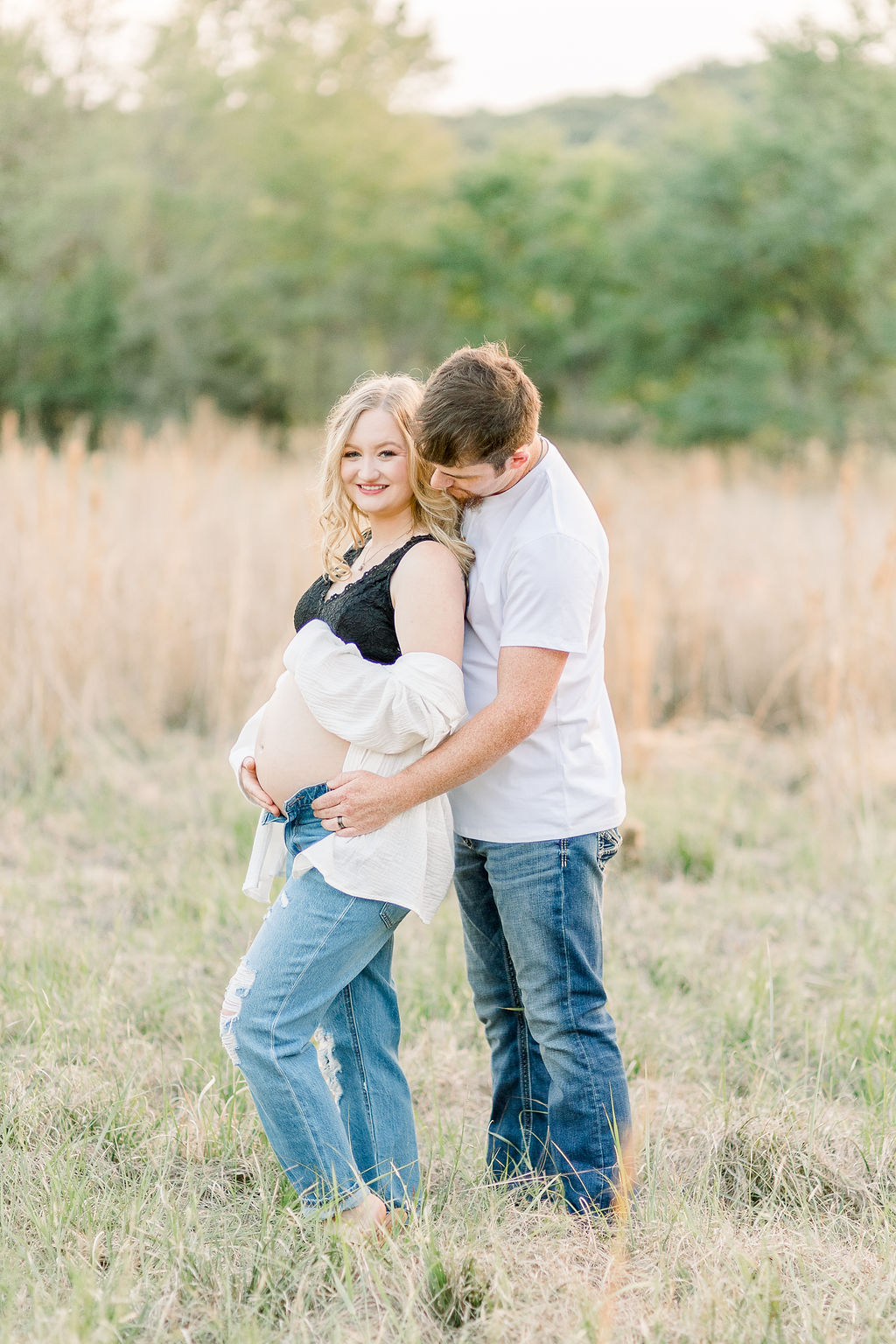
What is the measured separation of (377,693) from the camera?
184 cm

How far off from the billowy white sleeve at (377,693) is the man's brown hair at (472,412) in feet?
1.13

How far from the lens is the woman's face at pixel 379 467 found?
1.95 meters

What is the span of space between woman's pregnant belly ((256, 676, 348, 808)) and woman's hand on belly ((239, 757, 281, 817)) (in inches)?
0.5

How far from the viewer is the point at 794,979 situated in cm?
318

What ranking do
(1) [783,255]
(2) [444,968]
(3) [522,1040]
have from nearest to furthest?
(3) [522,1040]
(2) [444,968]
(1) [783,255]

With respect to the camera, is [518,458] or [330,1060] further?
[330,1060]

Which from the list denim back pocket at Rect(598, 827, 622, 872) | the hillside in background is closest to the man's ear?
denim back pocket at Rect(598, 827, 622, 872)

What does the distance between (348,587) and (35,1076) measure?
1357 mm

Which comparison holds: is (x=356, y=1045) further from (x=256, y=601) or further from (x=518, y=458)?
(x=256, y=601)

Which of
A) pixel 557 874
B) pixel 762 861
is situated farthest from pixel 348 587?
pixel 762 861

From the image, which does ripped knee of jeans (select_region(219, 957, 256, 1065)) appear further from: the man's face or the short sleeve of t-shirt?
the man's face

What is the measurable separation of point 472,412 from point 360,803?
26.8 inches

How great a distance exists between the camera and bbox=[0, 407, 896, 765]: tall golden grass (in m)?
4.71

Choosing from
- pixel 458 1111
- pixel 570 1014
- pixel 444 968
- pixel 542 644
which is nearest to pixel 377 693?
pixel 542 644
